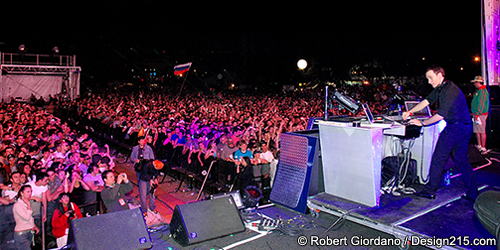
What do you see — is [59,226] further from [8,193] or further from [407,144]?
[407,144]

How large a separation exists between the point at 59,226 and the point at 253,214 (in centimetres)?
317

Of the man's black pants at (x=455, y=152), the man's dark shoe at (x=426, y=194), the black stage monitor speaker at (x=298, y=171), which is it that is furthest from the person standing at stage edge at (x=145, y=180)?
the man's black pants at (x=455, y=152)

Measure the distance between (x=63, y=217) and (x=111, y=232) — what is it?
2.96 m

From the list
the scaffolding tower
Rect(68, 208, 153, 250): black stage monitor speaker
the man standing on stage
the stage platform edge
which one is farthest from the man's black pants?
the scaffolding tower

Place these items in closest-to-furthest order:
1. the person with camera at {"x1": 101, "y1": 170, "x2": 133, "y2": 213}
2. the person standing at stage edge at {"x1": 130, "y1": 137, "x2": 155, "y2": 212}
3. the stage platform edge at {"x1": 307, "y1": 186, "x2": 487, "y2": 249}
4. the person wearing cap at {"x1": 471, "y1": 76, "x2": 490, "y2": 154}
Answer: the stage platform edge at {"x1": 307, "y1": 186, "x2": 487, "y2": 249}
the person with camera at {"x1": 101, "y1": 170, "x2": 133, "y2": 213}
the person wearing cap at {"x1": 471, "y1": 76, "x2": 490, "y2": 154}
the person standing at stage edge at {"x1": 130, "y1": 137, "x2": 155, "y2": 212}

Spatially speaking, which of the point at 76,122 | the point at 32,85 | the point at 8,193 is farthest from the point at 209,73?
the point at 8,193

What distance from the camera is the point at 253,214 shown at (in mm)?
4090

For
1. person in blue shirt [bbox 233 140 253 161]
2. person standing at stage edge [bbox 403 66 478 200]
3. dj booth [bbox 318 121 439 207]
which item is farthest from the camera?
person in blue shirt [bbox 233 140 253 161]

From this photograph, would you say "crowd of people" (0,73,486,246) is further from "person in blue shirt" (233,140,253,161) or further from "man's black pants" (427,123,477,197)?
"man's black pants" (427,123,477,197)

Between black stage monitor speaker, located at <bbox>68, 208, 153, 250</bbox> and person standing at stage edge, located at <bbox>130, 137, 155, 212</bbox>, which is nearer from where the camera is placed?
black stage monitor speaker, located at <bbox>68, 208, 153, 250</bbox>

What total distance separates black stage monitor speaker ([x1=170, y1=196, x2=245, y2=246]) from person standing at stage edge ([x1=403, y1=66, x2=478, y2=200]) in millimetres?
1999

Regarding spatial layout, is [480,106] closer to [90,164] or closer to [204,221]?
[204,221]

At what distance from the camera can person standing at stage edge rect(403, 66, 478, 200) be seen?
384 cm

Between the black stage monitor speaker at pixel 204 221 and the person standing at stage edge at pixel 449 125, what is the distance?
1999mm
